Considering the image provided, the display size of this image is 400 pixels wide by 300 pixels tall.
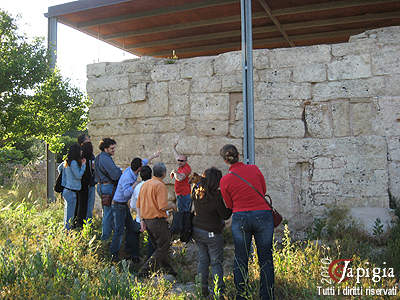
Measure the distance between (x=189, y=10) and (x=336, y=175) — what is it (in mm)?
4432

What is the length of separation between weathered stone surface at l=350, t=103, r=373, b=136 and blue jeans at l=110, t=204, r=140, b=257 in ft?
12.4

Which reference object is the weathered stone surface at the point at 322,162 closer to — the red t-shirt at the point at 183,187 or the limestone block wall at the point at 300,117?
the limestone block wall at the point at 300,117

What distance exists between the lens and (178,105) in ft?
21.9

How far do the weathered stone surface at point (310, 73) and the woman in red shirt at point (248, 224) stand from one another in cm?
280

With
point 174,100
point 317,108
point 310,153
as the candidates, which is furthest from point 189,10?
point 310,153

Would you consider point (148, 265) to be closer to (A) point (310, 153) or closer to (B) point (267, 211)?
(B) point (267, 211)

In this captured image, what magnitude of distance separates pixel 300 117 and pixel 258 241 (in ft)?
9.48

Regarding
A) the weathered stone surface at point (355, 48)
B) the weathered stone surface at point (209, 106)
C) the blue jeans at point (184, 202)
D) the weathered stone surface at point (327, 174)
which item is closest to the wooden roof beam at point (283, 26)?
the weathered stone surface at point (355, 48)

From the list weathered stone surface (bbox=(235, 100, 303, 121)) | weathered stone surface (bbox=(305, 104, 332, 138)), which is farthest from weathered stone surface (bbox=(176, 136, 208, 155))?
weathered stone surface (bbox=(305, 104, 332, 138))

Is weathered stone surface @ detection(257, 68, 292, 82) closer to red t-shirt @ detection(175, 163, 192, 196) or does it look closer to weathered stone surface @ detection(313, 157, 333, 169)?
weathered stone surface @ detection(313, 157, 333, 169)

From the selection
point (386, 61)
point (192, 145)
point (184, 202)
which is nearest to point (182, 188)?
point (184, 202)

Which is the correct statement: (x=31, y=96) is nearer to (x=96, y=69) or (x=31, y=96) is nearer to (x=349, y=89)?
(x=96, y=69)

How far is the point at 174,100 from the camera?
671cm

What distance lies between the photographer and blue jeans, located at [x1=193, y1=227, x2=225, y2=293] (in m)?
3.97
